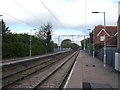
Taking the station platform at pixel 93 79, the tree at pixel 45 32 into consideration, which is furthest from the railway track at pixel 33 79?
the tree at pixel 45 32

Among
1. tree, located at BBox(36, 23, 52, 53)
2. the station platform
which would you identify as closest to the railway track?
the station platform

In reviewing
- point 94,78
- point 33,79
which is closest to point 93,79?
point 94,78

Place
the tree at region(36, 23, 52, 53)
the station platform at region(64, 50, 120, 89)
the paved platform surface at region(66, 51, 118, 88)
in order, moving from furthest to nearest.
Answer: the tree at region(36, 23, 52, 53), the paved platform surface at region(66, 51, 118, 88), the station platform at region(64, 50, 120, 89)

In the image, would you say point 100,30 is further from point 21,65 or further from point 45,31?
point 21,65

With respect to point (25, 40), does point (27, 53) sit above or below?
below

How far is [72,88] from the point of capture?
9.03m

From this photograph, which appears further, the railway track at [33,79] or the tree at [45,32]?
the tree at [45,32]

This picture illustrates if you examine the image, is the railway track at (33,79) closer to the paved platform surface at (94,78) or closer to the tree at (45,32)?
the paved platform surface at (94,78)

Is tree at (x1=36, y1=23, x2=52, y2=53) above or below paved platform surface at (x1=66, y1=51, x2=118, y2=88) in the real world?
above

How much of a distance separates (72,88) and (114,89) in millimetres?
1918

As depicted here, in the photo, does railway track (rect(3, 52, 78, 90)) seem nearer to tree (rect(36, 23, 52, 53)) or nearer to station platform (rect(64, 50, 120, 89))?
station platform (rect(64, 50, 120, 89))

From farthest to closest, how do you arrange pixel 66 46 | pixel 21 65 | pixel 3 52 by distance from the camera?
1. pixel 66 46
2. pixel 3 52
3. pixel 21 65

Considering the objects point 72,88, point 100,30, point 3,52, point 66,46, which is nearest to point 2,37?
point 3,52

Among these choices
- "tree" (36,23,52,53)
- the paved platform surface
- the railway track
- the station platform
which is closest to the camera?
the station platform
